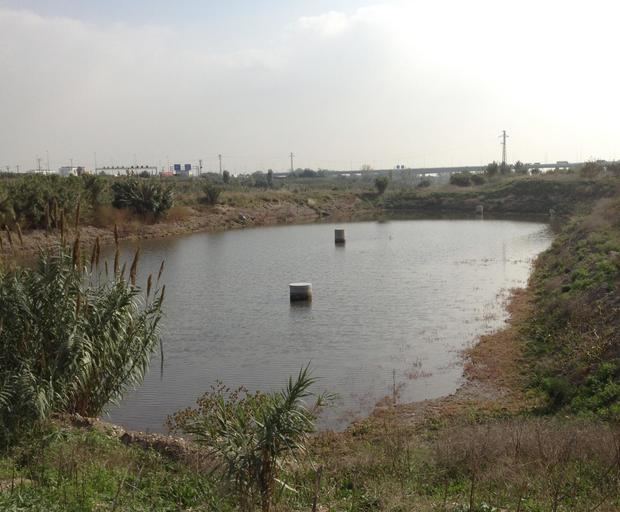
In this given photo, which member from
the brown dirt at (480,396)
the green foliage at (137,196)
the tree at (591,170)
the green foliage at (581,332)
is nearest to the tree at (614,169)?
the tree at (591,170)

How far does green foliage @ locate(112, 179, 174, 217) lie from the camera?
50.1 m

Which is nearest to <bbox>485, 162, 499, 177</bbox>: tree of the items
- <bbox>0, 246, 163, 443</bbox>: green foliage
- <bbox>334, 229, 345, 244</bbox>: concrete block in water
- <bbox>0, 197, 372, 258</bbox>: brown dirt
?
<bbox>0, 197, 372, 258</bbox>: brown dirt

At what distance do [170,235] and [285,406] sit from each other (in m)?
44.9

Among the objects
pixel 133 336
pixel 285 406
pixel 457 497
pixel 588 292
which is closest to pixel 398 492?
pixel 457 497

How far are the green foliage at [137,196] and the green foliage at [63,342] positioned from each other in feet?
136

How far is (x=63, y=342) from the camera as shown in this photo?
8.96 m

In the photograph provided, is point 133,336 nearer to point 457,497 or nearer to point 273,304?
point 457,497

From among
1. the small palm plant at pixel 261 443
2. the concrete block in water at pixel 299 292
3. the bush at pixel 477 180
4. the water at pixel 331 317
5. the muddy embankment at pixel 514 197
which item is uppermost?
the bush at pixel 477 180

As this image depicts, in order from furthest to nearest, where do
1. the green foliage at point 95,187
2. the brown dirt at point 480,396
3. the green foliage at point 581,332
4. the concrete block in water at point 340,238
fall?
the green foliage at point 95,187
the concrete block in water at point 340,238
the brown dirt at point 480,396
the green foliage at point 581,332

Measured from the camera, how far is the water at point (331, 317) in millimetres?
14188

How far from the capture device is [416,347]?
17250 millimetres

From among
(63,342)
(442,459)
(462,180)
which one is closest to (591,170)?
(462,180)

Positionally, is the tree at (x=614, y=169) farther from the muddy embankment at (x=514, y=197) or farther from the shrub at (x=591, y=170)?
the muddy embankment at (x=514, y=197)

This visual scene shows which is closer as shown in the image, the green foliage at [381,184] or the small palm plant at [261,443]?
the small palm plant at [261,443]
